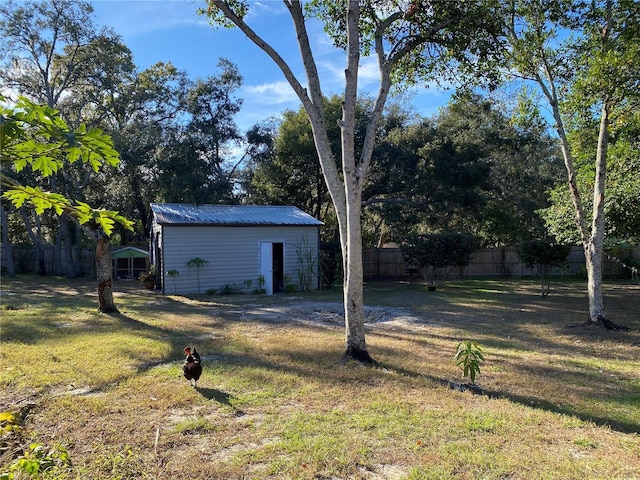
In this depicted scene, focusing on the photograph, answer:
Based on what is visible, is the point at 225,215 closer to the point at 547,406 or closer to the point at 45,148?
the point at 547,406

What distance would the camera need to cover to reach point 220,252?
15.1 meters

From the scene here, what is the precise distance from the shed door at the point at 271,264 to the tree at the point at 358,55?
9.19 metres

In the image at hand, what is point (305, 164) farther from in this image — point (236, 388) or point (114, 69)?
point (236, 388)

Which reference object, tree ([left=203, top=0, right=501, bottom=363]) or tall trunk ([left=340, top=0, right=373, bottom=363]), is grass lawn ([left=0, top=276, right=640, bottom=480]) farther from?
tree ([left=203, top=0, right=501, bottom=363])

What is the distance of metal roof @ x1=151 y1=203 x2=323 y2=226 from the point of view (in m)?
14.7

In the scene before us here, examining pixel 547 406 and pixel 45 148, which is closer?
pixel 45 148

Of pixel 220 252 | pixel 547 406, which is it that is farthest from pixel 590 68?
pixel 220 252

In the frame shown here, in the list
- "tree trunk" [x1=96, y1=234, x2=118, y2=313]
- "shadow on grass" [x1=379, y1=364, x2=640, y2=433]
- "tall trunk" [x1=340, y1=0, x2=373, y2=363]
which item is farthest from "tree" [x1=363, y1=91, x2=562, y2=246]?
"shadow on grass" [x1=379, y1=364, x2=640, y2=433]

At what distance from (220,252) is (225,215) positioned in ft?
5.32

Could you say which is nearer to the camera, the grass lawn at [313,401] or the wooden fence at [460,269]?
the grass lawn at [313,401]

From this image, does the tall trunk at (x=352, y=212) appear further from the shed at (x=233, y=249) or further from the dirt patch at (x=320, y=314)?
the shed at (x=233, y=249)

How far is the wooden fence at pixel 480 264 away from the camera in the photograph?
2198 centimetres

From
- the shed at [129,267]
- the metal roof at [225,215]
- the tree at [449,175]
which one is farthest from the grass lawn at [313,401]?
the shed at [129,267]

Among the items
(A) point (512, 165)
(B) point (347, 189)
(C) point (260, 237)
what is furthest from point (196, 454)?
(A) point (512, 165)
